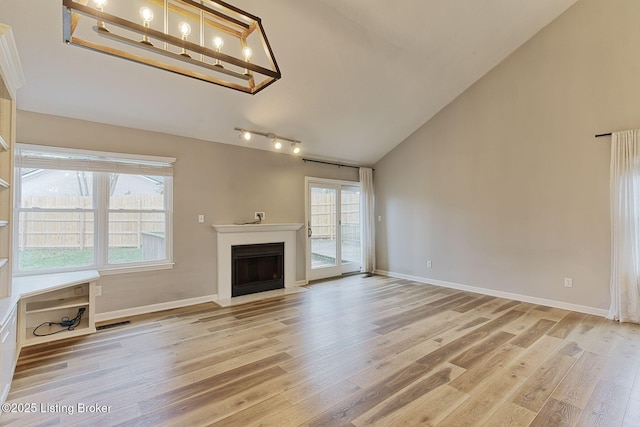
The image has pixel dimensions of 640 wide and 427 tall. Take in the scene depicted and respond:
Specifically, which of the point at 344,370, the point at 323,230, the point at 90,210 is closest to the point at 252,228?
the point at 323,230

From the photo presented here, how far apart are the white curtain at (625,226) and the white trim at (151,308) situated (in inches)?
210

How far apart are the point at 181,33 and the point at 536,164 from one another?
479 cm

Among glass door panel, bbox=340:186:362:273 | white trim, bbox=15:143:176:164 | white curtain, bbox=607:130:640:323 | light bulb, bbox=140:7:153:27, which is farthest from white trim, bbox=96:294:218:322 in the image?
white curtain, bbox=607:130:640:323

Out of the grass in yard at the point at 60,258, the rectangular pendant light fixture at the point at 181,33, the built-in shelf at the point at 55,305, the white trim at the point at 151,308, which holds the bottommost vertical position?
the white trim at the point at 151,308

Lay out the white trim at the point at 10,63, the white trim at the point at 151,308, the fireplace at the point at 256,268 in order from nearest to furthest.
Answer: the white trim at the point at 10,63 → the white trim at the point at 151,308 → the fireplace at the point at 256,268

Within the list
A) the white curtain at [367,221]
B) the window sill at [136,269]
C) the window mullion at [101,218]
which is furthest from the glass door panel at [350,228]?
the window mullion at [101,218]

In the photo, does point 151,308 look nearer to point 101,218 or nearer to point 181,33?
point 101,218

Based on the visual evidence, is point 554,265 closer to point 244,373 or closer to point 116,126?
point 244,373

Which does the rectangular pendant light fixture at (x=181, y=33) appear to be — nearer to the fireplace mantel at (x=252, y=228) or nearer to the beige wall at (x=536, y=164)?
the fireplace mantel at (x=252, y=228)

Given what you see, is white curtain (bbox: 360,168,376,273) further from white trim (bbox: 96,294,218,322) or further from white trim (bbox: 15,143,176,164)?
white trim (bbox: 15,143,176,164)

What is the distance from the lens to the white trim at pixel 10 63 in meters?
2.40

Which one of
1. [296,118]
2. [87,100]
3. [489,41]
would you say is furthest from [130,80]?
[489,41]

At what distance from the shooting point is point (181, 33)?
6.95 ft

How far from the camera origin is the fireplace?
507 centimetres
